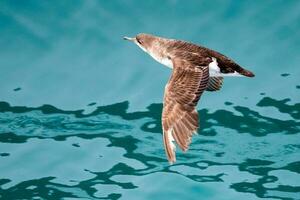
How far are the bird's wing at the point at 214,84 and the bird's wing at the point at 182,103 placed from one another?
987mm

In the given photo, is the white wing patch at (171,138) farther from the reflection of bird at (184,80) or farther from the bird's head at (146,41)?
the bird's head at (146,41)

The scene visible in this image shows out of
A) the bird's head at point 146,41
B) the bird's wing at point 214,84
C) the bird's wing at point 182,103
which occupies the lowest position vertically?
the bird's wing at point 182,103

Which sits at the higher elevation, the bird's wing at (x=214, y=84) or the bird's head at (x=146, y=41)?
the bird's head at (x=146, y=41)

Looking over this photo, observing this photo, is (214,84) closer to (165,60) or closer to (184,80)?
(165,60)

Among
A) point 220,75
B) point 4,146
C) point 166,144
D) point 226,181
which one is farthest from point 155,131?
point 166,144

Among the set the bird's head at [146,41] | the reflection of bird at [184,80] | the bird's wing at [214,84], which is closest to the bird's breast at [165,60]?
the reflection of bird at [184,80]

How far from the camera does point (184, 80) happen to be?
332 inches

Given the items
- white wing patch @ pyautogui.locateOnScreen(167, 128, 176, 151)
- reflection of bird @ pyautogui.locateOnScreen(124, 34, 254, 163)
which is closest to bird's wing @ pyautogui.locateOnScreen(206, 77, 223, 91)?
reflection of bird @ pyautogui.locateOnScreen(124, 34, 254, 163)

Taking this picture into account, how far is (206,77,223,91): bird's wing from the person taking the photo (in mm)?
9656

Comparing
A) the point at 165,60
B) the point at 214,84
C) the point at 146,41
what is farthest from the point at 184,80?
the point at 146,41

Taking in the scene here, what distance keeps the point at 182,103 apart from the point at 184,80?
0.33m

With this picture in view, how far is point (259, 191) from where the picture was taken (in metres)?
12.8

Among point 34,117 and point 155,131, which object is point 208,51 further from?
point 34,117

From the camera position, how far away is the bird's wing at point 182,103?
7.85m
